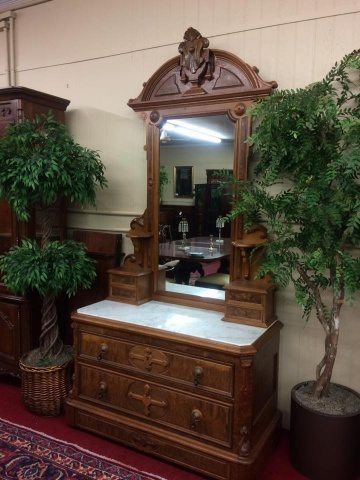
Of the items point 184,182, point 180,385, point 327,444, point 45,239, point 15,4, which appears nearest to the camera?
point 327,444

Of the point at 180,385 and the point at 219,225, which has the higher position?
the point at 219,225

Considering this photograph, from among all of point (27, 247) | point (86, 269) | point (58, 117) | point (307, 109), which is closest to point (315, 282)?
point (307, 109)

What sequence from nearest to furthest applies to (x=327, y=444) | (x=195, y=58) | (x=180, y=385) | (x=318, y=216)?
1. (x=318, y=216)
2. (x=327, y=444)
3. (x=180, y=385)
4. (x=195, y=58)

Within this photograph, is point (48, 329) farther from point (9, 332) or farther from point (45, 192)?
point (45, 192)

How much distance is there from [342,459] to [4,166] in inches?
97.4

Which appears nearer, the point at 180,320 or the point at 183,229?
the point at 180,320

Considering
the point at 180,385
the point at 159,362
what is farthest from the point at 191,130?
the point at 180,385

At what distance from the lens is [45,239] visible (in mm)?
2666

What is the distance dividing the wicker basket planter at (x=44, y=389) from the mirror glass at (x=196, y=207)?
0.92 metres

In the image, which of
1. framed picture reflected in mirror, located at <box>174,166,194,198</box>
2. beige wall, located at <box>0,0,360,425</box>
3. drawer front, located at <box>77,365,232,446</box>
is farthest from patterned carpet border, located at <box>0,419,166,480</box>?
framed picture reflected in mirror, located at <box>174,166,194,198</box>

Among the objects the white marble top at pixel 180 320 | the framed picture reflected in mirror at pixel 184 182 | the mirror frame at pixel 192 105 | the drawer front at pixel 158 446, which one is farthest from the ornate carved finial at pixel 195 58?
the drawer front at pixel 158 446

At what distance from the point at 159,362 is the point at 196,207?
3.17 feet

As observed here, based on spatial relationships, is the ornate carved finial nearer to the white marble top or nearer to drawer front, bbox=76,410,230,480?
the white marble top

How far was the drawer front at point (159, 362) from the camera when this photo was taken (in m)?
1.98
